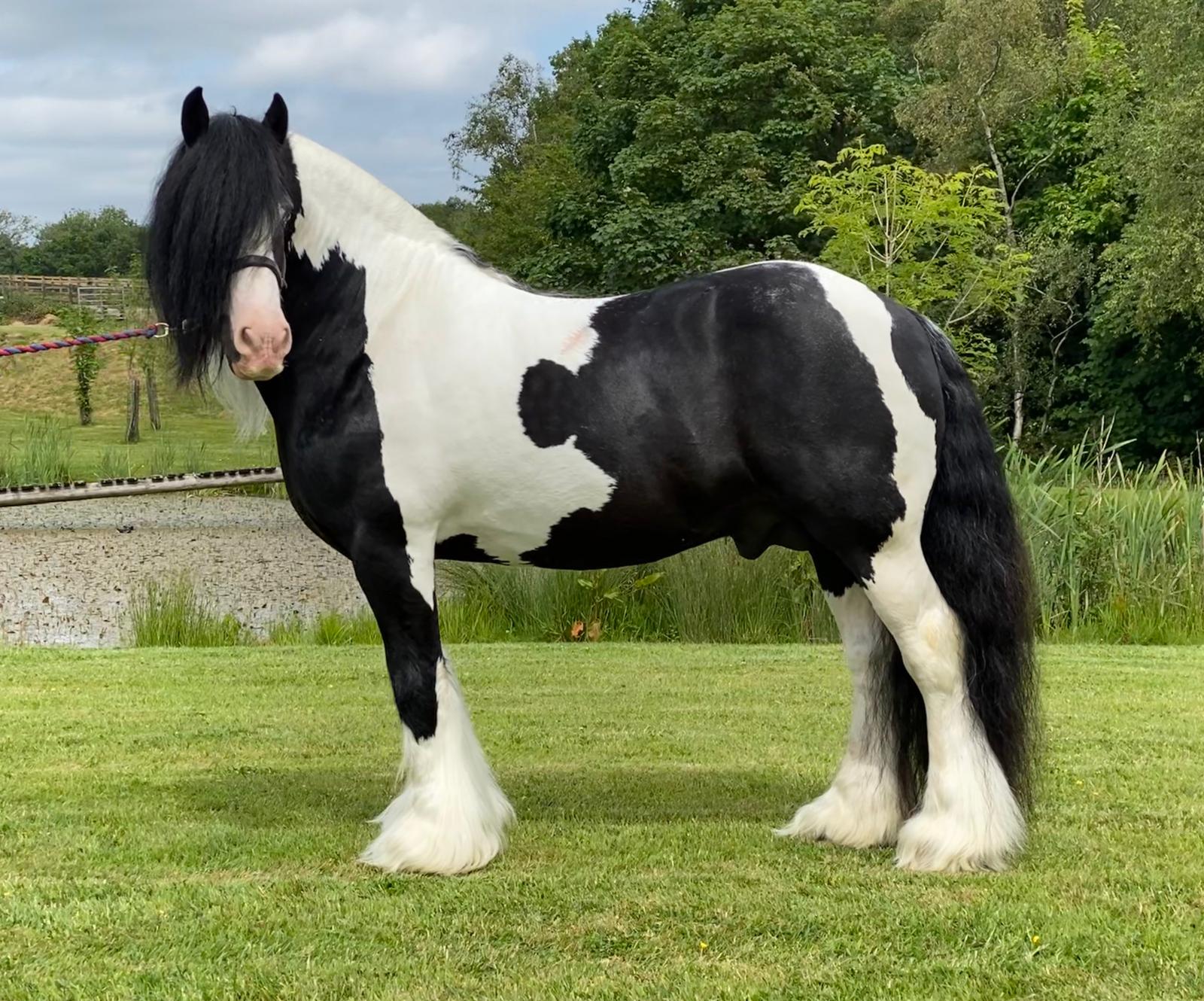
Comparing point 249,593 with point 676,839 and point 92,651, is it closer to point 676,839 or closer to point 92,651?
point 92,651

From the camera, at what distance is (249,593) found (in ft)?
42.4

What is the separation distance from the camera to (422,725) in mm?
3592

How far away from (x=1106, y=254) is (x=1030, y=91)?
5.88 metres

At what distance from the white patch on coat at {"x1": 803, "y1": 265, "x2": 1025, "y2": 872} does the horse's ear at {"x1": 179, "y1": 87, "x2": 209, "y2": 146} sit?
1956 mm

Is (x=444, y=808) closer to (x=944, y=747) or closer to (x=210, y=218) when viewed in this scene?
(x=944, y=747)

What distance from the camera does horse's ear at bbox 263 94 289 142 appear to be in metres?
3.60

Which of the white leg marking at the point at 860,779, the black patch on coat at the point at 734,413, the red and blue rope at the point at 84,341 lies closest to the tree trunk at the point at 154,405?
the red and blue rope at the point at 84,341

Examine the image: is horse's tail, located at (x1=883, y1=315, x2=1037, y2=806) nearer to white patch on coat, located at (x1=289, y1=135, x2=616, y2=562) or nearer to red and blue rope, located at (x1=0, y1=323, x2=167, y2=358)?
white patch on coat, located at (x1=289, y1=135, x2=616, y2=562)

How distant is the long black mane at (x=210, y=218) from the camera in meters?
3.41

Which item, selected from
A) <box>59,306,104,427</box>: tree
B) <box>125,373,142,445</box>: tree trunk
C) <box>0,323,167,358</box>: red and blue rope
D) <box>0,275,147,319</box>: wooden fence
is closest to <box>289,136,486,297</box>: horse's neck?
<box>0,323,167,358</box>: red and blue rope

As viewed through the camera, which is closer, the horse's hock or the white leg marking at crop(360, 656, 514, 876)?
the white leg marking at crop(360, 656, 514, 876)

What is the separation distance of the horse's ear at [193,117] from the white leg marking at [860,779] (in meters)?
2.49

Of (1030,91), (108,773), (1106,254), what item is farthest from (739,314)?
(1030,91)

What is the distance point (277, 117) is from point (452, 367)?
37.1 inches
